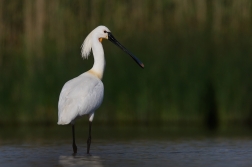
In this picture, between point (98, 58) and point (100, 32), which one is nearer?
point (98, 58)

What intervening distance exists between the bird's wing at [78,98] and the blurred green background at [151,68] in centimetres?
355

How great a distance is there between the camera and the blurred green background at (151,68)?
1407cm

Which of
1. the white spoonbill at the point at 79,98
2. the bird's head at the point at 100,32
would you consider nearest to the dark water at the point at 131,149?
the white spoonbill at the point at 79,98

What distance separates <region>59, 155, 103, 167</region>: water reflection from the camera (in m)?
9.13

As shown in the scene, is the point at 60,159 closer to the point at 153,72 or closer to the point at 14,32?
the point at 153,72

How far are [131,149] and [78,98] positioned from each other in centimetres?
106

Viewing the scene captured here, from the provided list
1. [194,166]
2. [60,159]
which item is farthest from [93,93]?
[194,166]

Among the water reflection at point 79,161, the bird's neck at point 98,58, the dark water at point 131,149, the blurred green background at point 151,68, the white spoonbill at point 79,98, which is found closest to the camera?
the water reflection at point 79,161

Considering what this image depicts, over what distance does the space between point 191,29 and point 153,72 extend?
1.16 m

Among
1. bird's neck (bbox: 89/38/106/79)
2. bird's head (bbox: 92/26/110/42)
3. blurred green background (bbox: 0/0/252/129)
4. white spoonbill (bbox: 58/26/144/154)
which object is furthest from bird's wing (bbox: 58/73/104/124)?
blurred green background (bbox: 0/0/252/129)

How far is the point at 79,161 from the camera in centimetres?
949

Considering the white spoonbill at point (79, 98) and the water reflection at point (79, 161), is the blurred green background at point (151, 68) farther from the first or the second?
the water reflection at point (79, 161)

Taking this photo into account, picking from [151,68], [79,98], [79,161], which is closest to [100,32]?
[79,98]

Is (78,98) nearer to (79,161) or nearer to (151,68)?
(79,161)
